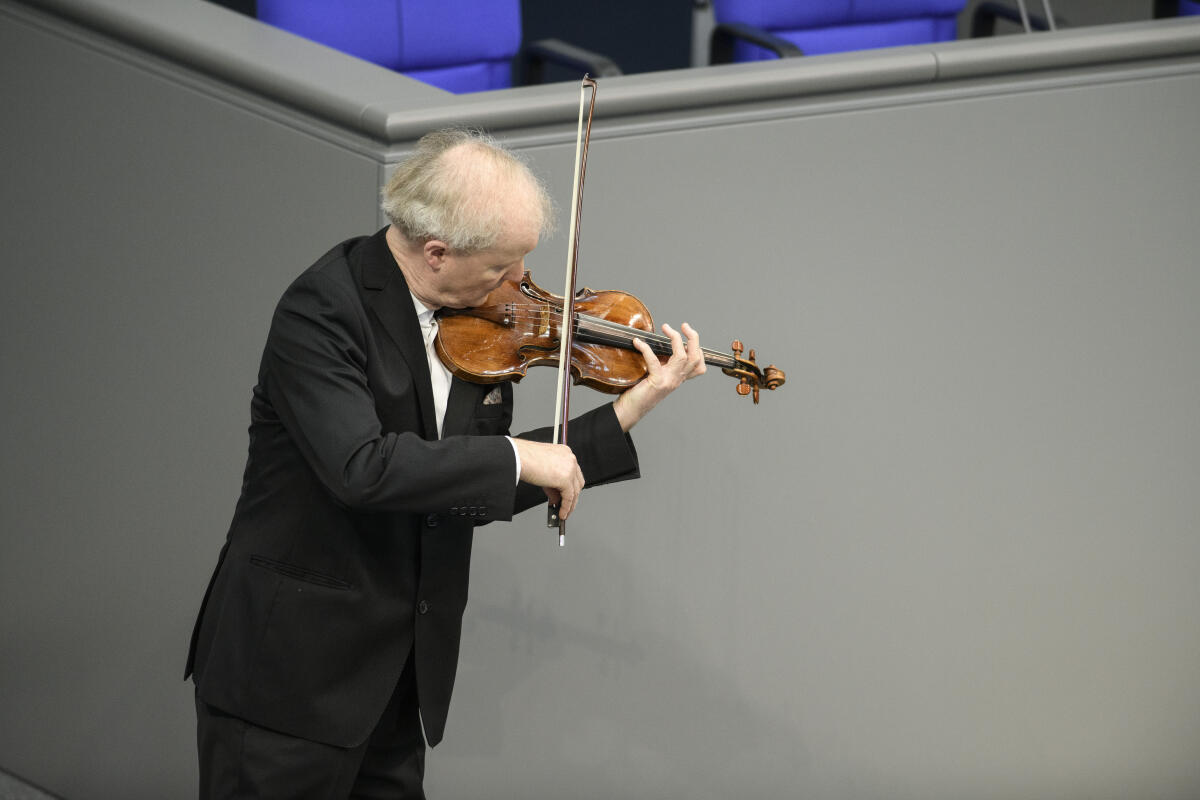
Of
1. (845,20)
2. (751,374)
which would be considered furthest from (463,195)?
(845,20)

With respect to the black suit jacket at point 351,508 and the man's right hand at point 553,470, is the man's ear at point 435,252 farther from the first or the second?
the man's right hand at point 553,470

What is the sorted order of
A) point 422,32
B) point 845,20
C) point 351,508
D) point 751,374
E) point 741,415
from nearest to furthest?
point 351,508 < point 751,374 < point 741,415 < point 422,32 < point 845,20

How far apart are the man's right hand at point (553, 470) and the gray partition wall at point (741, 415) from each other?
2.09ft

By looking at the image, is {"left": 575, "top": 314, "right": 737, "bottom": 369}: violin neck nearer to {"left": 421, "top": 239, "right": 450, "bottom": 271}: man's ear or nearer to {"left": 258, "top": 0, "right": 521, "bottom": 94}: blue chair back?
{"left": 421, "top": 239, "right": 450, "bottom": 271}: man's ear

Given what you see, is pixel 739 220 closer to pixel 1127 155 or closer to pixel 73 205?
→ pixel 1127 155

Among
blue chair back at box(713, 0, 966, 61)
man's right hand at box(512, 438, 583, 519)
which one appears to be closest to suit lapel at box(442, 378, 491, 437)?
man's right hand at box(512, 438, 583, 519)

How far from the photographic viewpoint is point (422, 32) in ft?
9.00

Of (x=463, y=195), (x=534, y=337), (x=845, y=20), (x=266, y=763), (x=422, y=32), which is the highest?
(x=845, y=20)

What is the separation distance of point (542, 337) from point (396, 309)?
6.8 inches

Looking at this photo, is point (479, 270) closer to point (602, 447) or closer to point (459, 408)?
point (459, 408)

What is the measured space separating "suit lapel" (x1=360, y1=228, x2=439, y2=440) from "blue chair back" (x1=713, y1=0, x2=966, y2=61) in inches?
69.3

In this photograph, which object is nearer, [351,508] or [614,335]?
[351,508]

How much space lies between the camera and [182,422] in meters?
2.15

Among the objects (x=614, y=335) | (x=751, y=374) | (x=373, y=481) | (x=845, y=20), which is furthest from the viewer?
(x=845, y=20)
